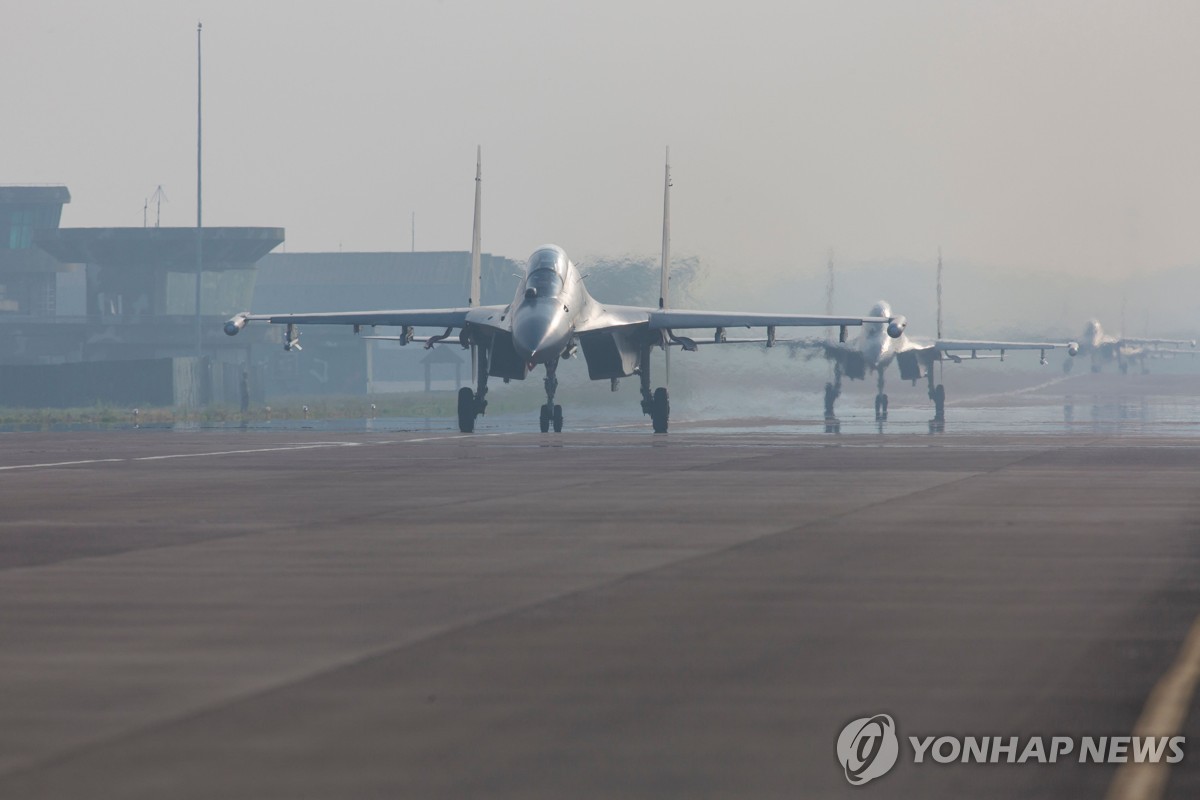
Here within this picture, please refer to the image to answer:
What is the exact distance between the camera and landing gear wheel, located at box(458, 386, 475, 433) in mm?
41844

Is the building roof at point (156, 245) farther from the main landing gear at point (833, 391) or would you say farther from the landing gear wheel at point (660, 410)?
the landing gear wheel at point (660, 410)

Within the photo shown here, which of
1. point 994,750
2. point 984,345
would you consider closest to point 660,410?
point 984,345

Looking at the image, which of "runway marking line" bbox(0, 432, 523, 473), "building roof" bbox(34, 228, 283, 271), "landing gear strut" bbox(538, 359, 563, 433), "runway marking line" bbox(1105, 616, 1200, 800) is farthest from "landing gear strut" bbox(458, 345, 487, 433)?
"building roof" bbox(34, 228, 283, 271)

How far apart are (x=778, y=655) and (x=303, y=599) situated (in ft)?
11.9

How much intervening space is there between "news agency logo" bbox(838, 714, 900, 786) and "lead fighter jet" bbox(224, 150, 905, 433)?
31231 millimetres

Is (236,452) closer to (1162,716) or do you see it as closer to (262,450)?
(262,450)

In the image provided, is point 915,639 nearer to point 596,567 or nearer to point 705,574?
point 705,574

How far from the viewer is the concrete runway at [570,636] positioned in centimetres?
602

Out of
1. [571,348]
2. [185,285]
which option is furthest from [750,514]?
[185,285]

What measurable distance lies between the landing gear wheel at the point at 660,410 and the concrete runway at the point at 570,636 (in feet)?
70.1

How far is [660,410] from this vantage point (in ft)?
138

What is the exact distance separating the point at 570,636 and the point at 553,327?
95.5 ft

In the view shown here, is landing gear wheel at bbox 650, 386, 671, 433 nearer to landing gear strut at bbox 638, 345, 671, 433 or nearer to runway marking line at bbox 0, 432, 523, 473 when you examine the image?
landing gear strut at bbox 638, 345, 671, 433

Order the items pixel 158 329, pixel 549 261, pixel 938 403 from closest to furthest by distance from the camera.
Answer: pixel 549 261
pixel 938 403
pixel 158 329
